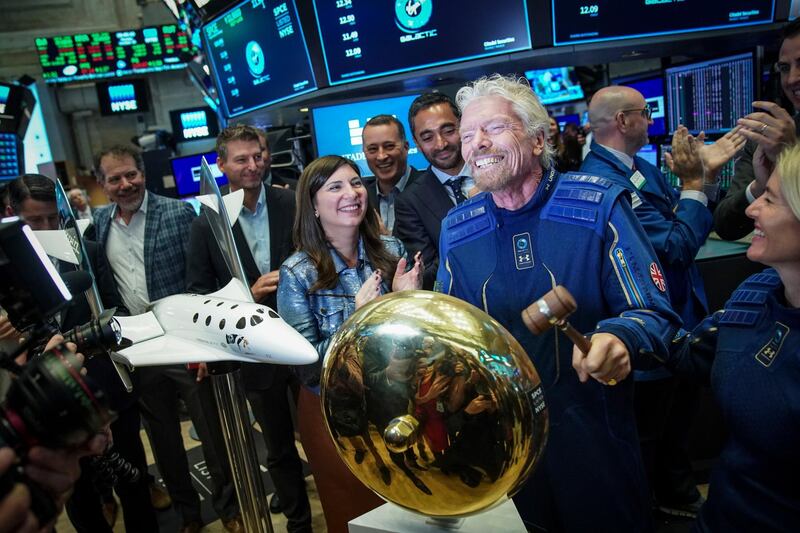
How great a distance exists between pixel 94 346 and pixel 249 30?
158 inches

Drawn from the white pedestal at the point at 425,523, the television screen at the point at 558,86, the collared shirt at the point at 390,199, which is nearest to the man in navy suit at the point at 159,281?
the collared shirt at the point at 390,199

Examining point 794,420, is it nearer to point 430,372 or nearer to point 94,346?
point 430,372

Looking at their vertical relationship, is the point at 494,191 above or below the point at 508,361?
above

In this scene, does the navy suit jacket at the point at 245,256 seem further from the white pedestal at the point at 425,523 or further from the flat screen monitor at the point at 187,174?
the flat screen monitor at the point at 187,174

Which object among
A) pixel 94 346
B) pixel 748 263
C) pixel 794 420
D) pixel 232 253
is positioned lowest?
pixel 748 263

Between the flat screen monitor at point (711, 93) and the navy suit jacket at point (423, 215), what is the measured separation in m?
1.79

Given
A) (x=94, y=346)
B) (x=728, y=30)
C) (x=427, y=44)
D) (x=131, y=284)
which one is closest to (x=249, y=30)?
(x=427, y=44)

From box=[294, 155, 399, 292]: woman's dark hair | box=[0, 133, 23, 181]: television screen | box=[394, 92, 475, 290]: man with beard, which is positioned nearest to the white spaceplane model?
box=[294, 155, 399, 292]: woman's dark hair

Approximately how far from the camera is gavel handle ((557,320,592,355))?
1127 millimetres

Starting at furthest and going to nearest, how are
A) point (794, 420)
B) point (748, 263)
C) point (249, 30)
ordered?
point (249, 30) → point (748, 263) → point (794, 420)

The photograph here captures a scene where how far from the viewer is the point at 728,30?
399cm

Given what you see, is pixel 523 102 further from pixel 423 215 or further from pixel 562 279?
pixel 423 215

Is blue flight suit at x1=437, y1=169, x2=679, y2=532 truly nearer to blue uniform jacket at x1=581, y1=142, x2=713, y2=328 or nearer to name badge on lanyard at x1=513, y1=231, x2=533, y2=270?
name badge on lanyard at x1=513, y1=231, x2=533, y2=270

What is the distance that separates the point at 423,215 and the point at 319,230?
2.08 feet
